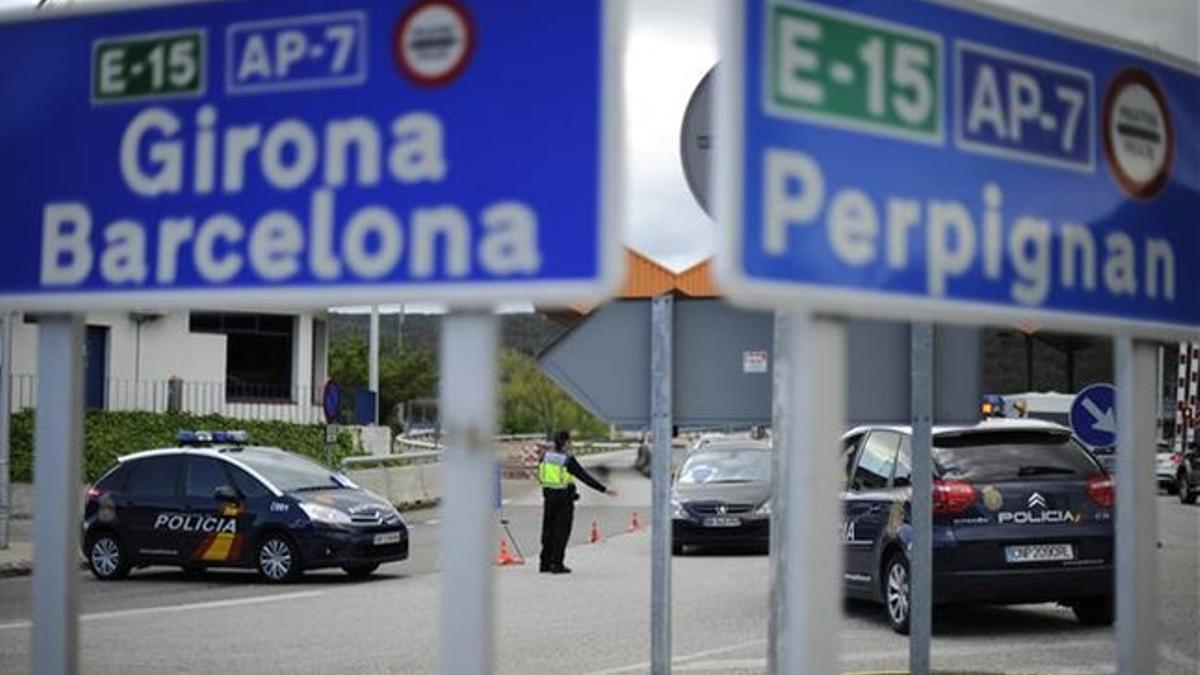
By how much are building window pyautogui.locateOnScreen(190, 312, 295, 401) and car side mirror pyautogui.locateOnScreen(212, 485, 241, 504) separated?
26031 mm

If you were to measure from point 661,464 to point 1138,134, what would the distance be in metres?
4.37

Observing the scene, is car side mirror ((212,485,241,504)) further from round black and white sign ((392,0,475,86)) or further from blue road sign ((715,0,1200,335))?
round black and white sign ((392,0,475,86))

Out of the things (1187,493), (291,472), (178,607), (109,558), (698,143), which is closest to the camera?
(698,143)

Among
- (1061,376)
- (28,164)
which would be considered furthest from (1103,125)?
(1061,376)

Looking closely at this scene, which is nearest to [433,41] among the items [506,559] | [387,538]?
[387,538]

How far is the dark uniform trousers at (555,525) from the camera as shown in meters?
20.5

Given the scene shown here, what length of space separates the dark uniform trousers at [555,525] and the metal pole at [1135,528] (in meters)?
15.2

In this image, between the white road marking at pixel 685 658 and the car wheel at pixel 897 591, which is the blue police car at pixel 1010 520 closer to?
the car wheel at pixel 897 591

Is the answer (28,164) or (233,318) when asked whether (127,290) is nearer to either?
(28,164)

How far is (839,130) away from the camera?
4371 millimetres

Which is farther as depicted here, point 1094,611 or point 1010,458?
point 1094,611

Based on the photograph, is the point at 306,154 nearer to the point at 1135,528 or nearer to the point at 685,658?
the point at 1135,528

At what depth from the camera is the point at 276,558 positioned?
63.7 feet

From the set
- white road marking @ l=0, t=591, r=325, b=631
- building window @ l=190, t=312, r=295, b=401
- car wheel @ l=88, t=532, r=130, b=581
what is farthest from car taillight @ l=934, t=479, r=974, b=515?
building window @ l=190, t=312, r=295, b=401
